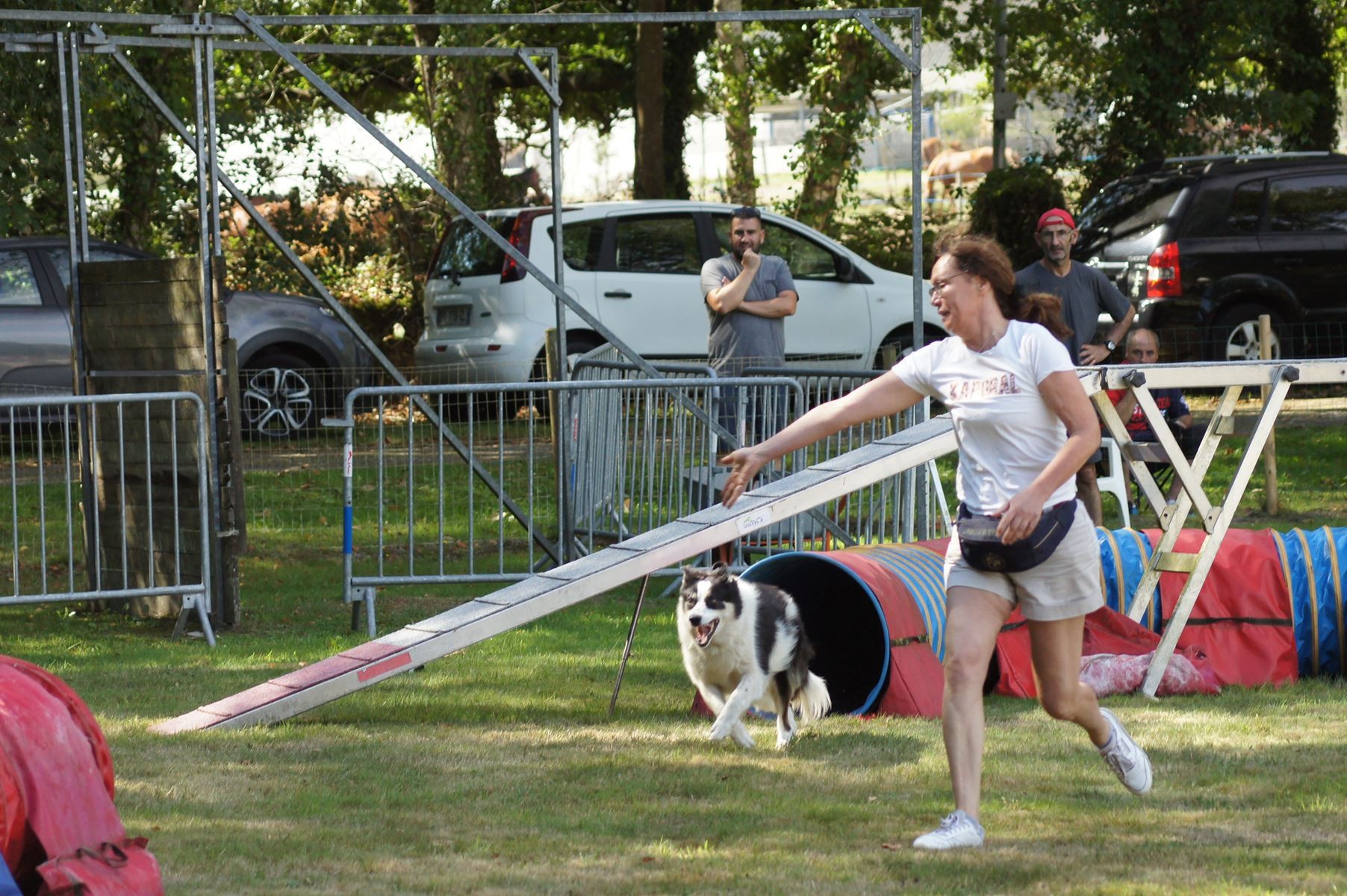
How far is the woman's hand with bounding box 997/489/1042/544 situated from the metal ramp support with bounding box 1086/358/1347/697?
1.98 m

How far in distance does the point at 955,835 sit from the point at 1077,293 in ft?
17.6

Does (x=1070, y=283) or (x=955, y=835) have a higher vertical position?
(x=1070, y=283)

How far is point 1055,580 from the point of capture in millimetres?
5027

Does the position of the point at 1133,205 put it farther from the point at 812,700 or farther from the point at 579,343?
the point at 812,700

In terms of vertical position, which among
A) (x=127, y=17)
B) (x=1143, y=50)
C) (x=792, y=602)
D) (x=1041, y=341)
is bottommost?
(x=792, y=602)

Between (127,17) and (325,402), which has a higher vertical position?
(127,17)

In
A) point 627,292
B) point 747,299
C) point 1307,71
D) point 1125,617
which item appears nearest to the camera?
point 1125,617

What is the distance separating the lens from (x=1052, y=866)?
4820mm

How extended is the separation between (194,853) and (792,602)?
9.02 ft

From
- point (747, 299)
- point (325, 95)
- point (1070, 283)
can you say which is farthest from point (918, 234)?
point (325, 95)

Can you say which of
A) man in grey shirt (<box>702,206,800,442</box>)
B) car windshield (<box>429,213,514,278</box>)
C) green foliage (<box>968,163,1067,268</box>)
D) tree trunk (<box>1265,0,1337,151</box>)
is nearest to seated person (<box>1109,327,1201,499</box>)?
man in grey shirt (<box>702,206,800,442</box>)

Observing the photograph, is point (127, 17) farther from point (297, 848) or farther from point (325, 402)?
point (325, 402)

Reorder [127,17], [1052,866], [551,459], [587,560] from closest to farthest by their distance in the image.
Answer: [1052,866], [587,560], [127,17], [551,459]

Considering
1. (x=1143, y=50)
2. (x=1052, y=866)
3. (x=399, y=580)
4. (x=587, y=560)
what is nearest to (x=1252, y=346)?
(x=1143, y=50)
